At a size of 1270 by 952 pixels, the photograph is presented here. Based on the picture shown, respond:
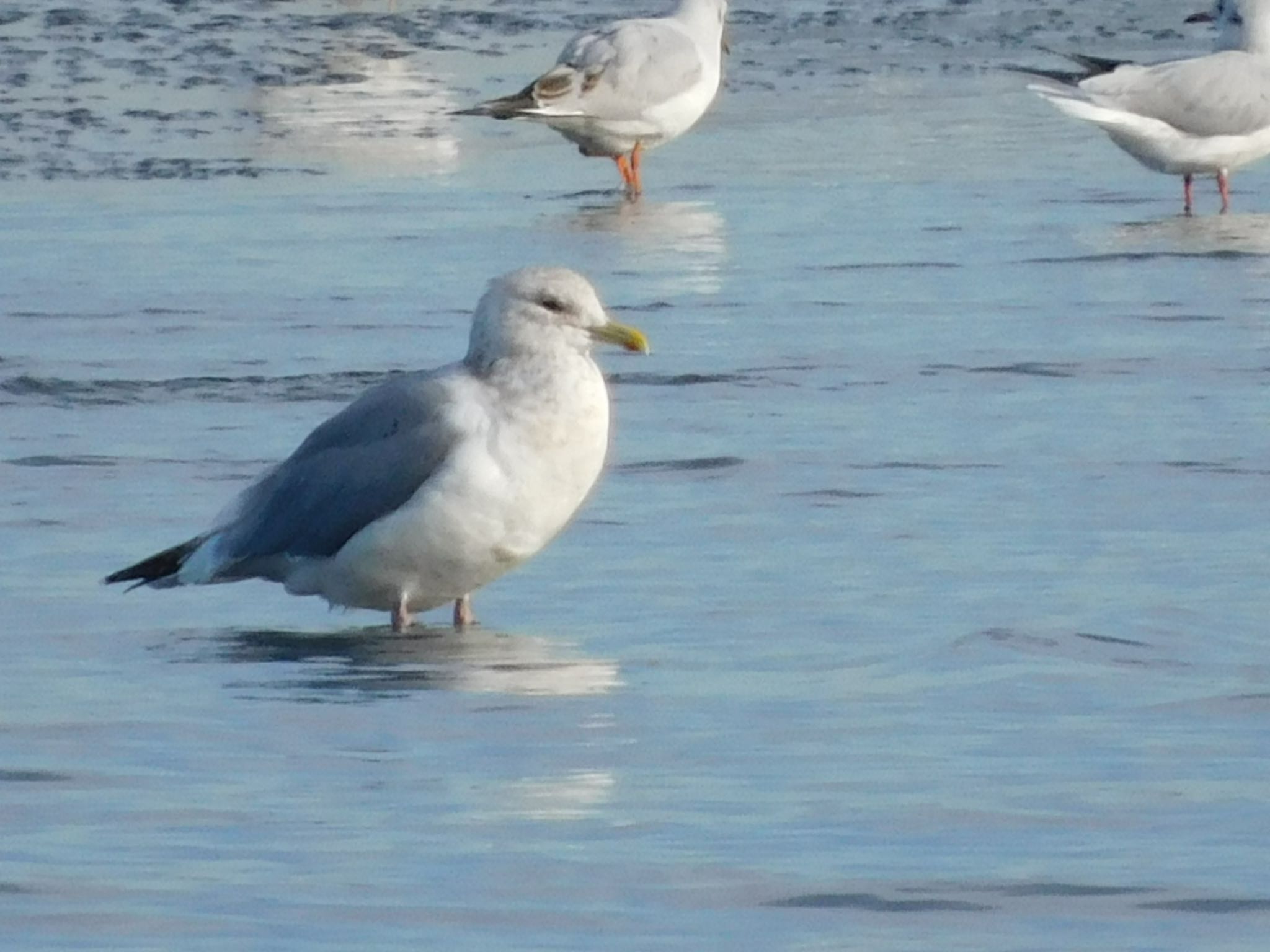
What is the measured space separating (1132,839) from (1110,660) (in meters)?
1.42

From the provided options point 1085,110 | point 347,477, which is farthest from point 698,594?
point 1085,110

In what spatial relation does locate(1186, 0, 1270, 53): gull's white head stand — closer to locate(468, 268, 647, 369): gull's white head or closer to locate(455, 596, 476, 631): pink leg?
locate(468, 268, 647, 369): gull's white head

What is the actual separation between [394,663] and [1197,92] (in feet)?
33.3

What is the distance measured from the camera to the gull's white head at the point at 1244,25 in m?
17.0

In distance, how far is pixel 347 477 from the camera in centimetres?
739

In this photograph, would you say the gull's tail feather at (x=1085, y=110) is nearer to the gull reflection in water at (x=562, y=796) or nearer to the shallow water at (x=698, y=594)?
the shallow water at (x=698, y=594)

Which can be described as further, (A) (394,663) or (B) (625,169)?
(B) (625,169)

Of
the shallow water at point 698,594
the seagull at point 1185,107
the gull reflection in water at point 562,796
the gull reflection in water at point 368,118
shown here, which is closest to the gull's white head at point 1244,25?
the seagull at point 1185,107

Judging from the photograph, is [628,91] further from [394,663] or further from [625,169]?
[394,663]

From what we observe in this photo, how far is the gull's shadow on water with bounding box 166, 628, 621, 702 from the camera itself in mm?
6715

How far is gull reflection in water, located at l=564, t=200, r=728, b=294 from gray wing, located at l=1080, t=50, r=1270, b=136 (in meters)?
2.23

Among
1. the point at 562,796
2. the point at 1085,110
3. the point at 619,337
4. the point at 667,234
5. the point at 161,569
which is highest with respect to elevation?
the point at 619,337

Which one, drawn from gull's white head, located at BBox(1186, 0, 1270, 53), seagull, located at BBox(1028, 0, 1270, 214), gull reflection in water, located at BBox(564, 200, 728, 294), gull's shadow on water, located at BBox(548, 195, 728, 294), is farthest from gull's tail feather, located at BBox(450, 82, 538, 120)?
gull's white head, located at BBox(1186, 0, 1270, 53)

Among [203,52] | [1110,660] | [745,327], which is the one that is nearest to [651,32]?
[203,52]
